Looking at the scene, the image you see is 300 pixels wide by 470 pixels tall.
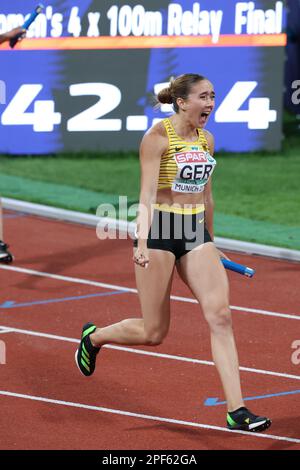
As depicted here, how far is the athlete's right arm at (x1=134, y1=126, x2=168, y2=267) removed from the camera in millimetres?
7773

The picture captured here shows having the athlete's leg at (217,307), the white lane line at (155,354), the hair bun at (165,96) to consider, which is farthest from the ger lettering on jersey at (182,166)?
the white lane line at (155,354)

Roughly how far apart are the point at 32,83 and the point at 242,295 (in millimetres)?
7293

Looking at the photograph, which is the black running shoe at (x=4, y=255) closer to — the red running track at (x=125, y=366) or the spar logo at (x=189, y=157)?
the red running track at (x=125, y=366)

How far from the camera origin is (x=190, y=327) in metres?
10.7

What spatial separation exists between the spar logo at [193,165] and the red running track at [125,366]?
5.64 ft

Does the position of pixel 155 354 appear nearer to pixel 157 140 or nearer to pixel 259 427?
pixel 259 427

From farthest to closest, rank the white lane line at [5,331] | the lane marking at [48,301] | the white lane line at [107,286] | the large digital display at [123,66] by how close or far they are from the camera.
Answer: the large digital display at [123,66] → the lane marking at [48,301] → the white lane line at [107,286] → the white lane line at [5,331]

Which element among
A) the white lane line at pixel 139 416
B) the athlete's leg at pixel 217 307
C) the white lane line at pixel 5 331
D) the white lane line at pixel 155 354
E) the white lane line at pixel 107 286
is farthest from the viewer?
the white lane line at pixel 107 286

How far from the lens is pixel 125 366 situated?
951cm

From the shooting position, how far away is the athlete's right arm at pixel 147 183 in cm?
777

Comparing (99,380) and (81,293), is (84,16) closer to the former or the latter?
(81,293)

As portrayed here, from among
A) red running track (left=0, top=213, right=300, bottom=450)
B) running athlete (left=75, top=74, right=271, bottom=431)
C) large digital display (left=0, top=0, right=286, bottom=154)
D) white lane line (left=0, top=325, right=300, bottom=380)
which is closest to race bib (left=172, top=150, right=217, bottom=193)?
running athlete (left=75, top=74, right=271, bottom=431)

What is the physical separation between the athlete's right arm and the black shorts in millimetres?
96

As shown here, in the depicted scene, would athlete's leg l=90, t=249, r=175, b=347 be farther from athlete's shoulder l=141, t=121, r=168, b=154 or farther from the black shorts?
athlete's shoulder l=141, t=121, r=168, b=154
